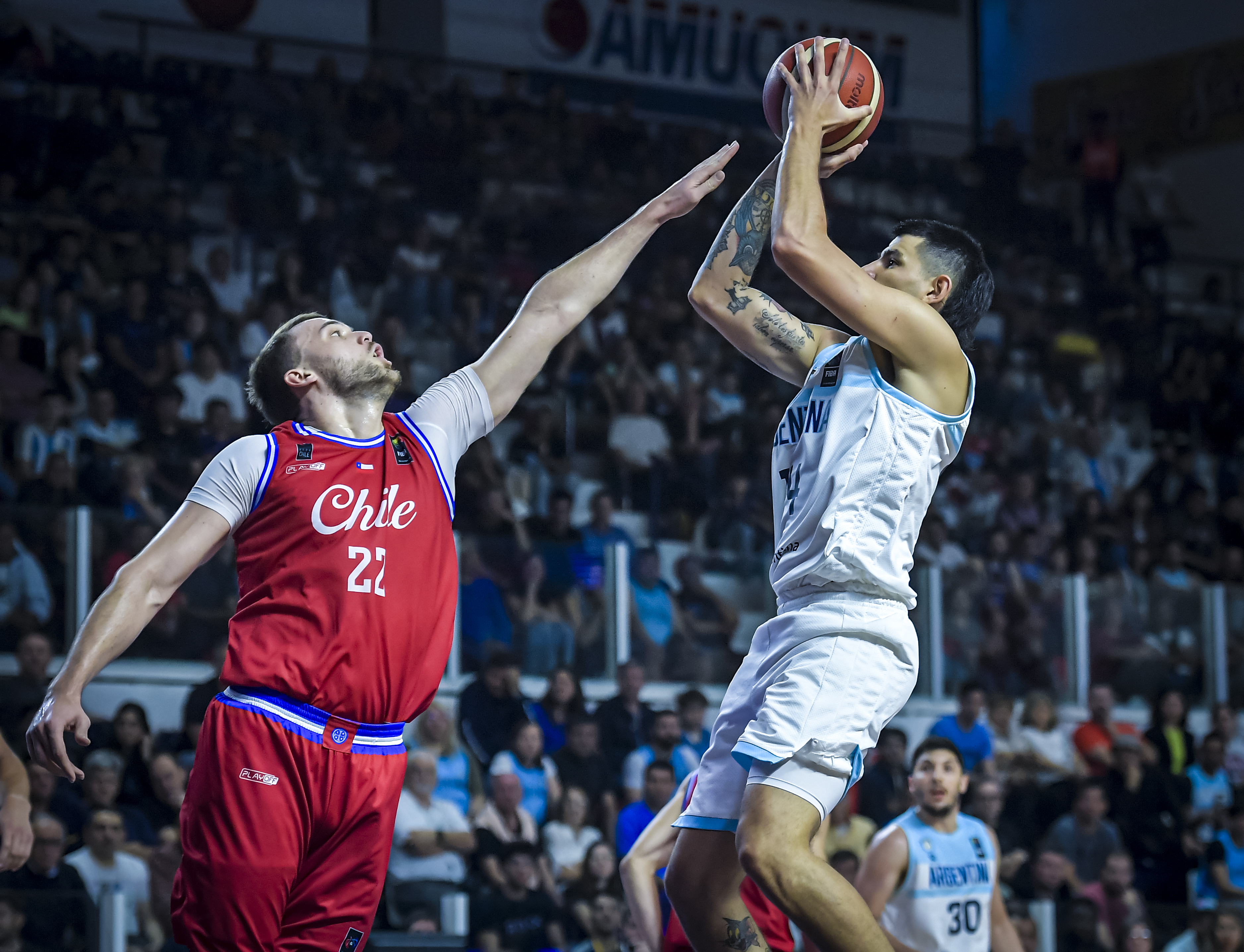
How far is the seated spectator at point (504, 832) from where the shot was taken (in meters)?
8.53

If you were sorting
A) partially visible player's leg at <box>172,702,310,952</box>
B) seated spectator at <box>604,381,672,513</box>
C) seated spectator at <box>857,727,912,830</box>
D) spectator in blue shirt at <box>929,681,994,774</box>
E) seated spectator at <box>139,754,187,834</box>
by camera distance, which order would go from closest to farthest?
partially visible player's leg at <box>172,702,310,952</box>, seated spectator at <box>139,754,187,834</box>, seated spectator at <box>857,727,912,830</box>, spectator in blue shirt at <box>929,681,994,774</box>, seated spectator at <box>604,381,672,513</box>

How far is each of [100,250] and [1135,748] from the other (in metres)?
8.92

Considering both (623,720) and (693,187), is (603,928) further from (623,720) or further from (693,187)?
(693,187)

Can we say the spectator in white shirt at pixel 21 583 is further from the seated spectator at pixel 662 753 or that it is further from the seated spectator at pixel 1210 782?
the seated spectator at pixel 1210 782

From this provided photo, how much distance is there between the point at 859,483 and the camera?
4.04 metres

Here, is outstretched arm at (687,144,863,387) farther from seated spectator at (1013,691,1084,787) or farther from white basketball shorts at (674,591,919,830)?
seated spectator at (1013,691,1084,787)

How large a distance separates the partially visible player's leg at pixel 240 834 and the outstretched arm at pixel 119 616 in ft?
1.08

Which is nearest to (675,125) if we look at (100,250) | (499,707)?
(100,250)

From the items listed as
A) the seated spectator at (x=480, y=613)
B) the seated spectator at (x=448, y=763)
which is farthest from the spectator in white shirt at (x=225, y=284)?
the seated spectator at (x=448, y=763)

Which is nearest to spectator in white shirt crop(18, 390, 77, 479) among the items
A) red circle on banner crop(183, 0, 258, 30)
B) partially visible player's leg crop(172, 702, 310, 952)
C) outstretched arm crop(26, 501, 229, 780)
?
outstretched arm crop(26, 501, 229, 780)

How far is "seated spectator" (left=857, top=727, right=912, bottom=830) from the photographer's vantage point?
970 cm

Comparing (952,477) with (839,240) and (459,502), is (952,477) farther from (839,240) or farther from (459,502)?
(459,502)

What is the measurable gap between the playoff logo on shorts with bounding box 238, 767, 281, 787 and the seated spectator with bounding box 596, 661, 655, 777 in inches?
222

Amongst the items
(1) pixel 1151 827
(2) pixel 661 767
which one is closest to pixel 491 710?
(2) pixel 661 767
